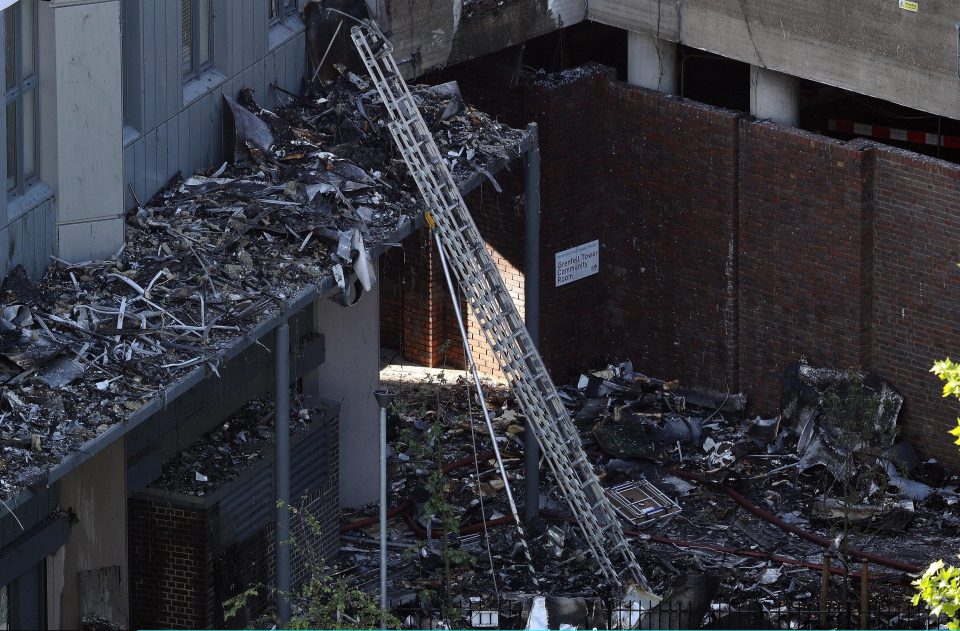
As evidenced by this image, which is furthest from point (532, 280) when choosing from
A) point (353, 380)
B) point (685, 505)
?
point (685, 505)

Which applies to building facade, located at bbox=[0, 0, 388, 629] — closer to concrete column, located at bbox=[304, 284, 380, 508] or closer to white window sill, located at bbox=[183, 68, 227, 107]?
white window sill, located at bbox=[183, 68, 227, 107]

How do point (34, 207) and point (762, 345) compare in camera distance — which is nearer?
point (34, 207)

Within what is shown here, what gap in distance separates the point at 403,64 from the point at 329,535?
5116 millimetres

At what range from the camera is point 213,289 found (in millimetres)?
16031

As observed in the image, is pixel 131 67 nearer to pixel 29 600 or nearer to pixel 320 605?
pixel 29 600

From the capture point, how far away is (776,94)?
22.5 m

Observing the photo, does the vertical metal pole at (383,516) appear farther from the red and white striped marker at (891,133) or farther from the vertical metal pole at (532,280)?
the red and white striped marker at (891,133)

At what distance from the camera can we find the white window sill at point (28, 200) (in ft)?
50.6

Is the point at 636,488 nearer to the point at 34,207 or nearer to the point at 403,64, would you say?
the point at 403,64

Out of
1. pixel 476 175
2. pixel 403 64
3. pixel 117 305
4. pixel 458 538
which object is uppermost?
pixel 403 64

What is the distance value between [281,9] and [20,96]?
448 cm

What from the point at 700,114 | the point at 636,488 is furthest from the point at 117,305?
the point at 700,114

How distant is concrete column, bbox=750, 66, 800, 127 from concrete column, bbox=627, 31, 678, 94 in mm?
1128

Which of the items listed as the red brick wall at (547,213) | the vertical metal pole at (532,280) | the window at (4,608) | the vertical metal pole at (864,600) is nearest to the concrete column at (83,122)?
the window at (4,608)
